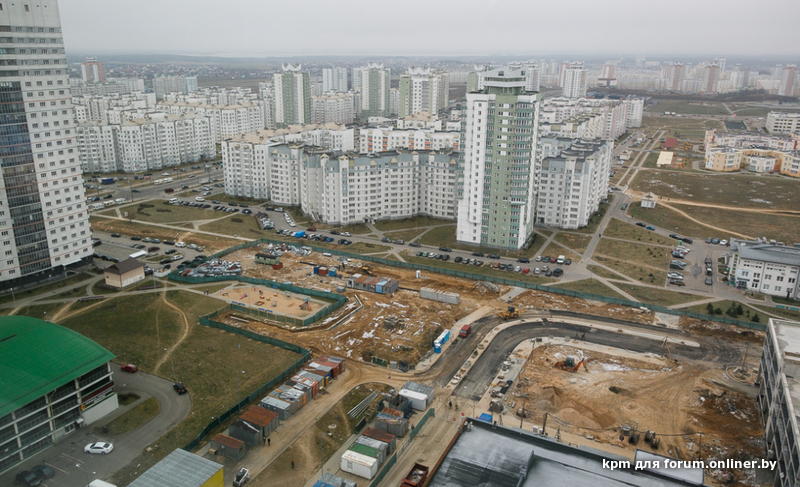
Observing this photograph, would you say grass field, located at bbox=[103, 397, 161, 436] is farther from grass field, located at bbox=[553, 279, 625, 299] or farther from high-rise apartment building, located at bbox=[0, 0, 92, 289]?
grass field, located at bbox=[553, 279, 625, 299]

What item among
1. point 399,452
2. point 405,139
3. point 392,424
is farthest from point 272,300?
point 405,139

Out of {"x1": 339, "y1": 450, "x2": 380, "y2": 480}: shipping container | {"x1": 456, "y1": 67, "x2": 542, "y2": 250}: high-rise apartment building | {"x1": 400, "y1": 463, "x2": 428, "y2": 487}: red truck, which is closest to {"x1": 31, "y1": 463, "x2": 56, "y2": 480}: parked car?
{"x1": 339, "y1": 450, "x2": 380, "y2": 480}: shipping container

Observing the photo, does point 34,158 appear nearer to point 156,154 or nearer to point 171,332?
point 171,332

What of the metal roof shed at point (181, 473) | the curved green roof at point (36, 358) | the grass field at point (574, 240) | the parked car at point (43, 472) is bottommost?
the parked car at point (43, 472)

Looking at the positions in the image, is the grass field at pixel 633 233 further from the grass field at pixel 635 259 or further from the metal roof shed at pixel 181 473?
the metal roof shed at pixel 181 473

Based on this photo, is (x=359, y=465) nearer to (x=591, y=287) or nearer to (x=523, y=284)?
(x=523, y=284)

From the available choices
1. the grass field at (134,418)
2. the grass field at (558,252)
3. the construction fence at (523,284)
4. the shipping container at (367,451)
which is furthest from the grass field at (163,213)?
the shipping container at (367,451)

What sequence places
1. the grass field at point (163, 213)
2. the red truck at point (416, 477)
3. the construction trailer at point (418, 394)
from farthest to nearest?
the grass field at point (163, 213) < the construction trailer at point (418, 394) < the red truck at point (416, 477)
